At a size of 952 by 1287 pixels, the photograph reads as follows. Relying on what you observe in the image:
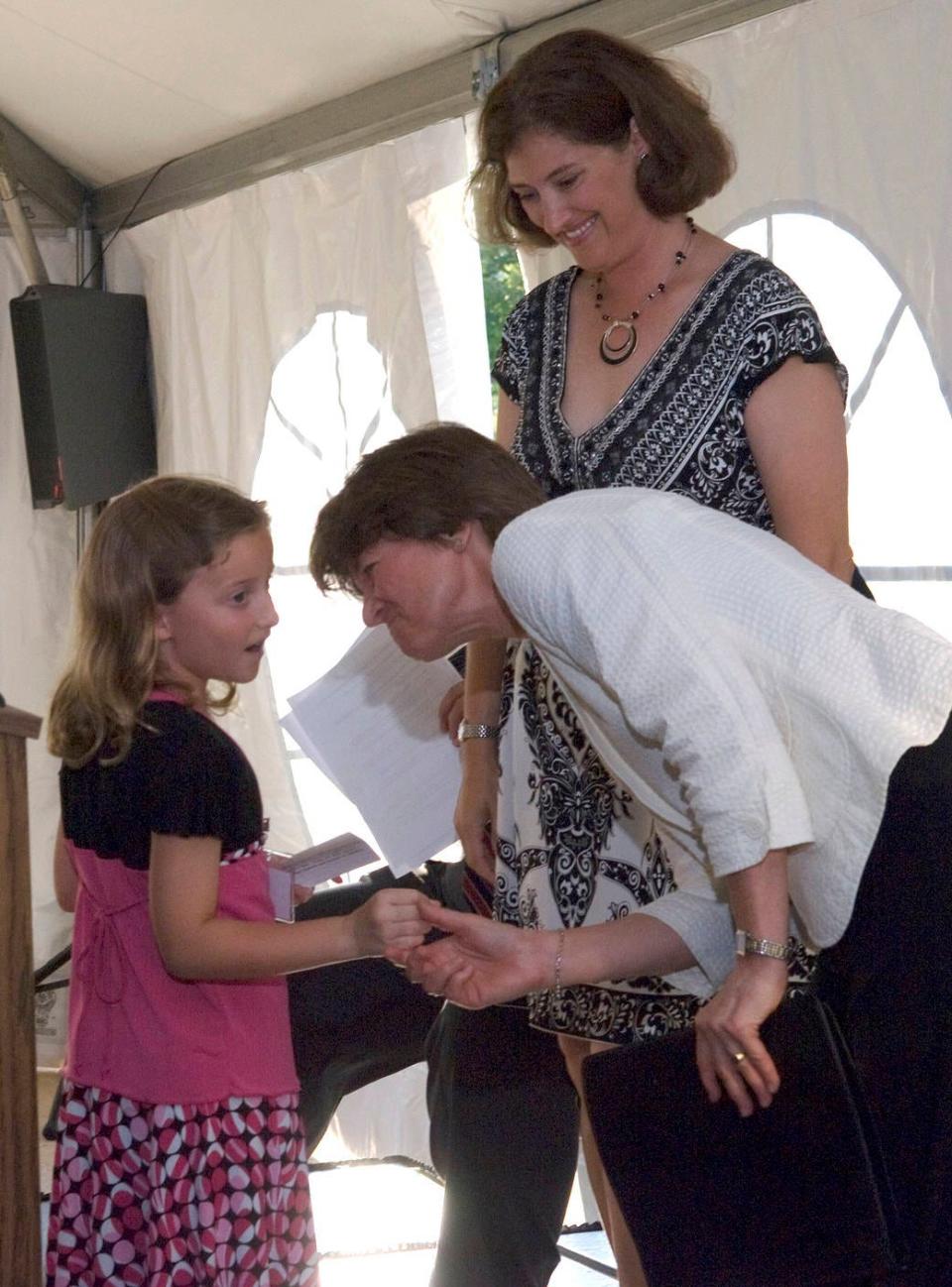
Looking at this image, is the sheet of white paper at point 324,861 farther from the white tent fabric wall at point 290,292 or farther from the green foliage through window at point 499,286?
the green foliage through window at point 499,286

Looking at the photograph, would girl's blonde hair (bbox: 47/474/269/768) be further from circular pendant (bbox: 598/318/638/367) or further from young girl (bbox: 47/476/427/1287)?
circular pendant (bbox: 598/318/638/367)

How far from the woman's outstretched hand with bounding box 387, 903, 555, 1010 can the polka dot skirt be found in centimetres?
38

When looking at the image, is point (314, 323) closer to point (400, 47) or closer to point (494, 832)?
point (400, 47)

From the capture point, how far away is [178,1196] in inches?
70.8

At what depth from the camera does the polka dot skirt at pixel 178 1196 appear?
1798 mm

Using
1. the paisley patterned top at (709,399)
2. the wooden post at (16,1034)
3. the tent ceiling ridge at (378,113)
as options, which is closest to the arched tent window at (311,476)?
the tent ceiling ridge at (378,113)

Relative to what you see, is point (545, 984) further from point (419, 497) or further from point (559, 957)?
point (419, 497)

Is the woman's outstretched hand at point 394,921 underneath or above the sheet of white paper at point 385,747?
underneath

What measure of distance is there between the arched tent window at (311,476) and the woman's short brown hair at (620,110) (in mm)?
1803

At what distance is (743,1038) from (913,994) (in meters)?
0.15

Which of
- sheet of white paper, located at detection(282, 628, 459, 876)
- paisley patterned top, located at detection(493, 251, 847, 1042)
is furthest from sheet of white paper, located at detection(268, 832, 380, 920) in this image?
paisley patterned top, located at detection(493, 251, 847, 1042)

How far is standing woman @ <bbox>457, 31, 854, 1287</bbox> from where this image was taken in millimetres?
1696

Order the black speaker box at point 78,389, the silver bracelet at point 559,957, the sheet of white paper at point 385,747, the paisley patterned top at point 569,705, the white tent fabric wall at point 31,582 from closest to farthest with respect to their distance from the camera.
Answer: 1. the silver bracelet at point 559,957
2. the paisley patterned top at point 569,705
3. the sheet of white paper at point 385,747
4. the black speaker box at point 78,389
5. the white tent fabric wall at point 31,582

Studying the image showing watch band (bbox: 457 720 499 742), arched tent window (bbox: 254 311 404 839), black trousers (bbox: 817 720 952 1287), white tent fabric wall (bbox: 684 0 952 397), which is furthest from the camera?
arched tent window (bbox: 254 311 404 839)
